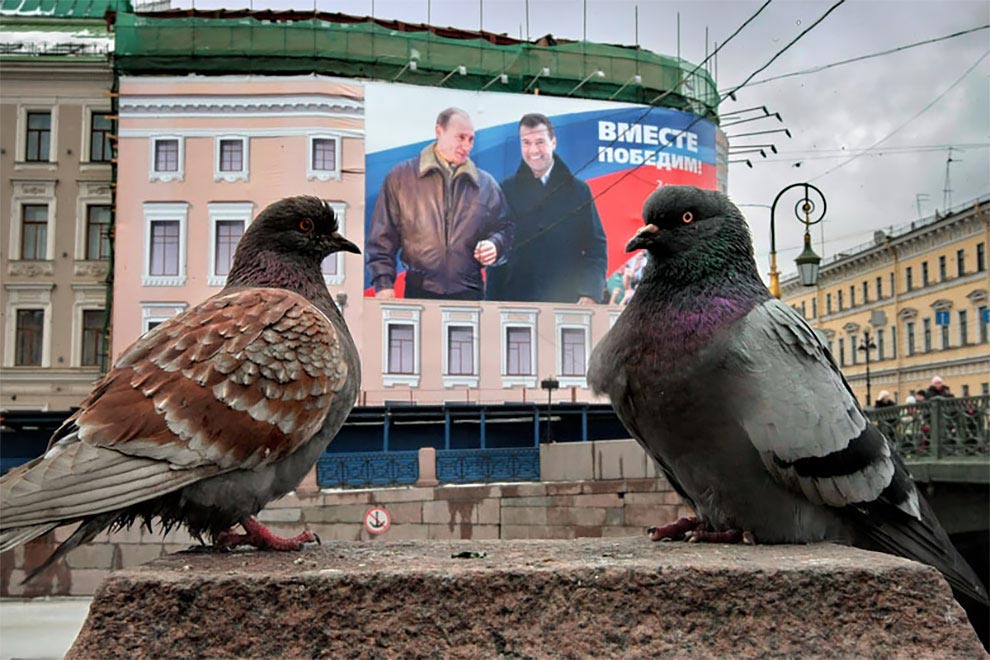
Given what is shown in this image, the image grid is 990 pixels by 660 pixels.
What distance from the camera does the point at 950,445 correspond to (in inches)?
530

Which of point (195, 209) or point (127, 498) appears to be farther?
point (195, 209)

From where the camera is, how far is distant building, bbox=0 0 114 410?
26969 millimetres

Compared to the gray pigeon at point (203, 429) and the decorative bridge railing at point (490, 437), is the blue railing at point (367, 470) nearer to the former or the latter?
the decorative bridge railing at point (490, 437)

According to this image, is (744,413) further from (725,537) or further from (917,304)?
(917,304)

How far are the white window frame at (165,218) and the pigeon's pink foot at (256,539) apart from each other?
25.6 metres

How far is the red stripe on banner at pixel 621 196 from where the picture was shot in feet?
93.9

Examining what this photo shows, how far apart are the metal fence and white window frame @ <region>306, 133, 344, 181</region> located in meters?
16.9

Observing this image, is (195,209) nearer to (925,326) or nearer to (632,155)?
(632,155)

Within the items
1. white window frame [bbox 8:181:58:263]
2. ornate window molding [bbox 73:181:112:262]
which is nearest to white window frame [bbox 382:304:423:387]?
ornate window molding [bbox 73:181:112:262]

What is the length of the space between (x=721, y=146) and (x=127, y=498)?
1170 inches

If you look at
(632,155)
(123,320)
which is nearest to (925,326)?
(632,155)

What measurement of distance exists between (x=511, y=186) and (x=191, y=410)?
2599 cm

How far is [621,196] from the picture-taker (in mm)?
28766

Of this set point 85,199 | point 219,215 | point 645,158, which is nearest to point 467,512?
point 219,215
